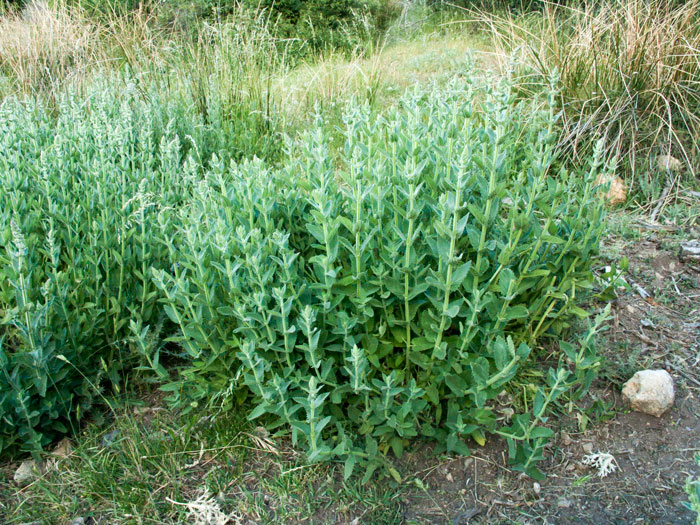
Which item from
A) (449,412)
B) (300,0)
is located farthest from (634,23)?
(300,0)

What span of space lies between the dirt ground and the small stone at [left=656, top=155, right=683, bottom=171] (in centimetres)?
195

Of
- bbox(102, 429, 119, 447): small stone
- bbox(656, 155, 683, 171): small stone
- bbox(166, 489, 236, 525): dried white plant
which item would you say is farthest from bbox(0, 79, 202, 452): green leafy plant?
bbox(656, 155, 683, 171): small stone

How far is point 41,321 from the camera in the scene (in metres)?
2.23

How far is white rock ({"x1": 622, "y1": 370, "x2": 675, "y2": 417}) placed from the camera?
2.32m

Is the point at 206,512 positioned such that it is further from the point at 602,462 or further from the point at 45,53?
the point at 45,53

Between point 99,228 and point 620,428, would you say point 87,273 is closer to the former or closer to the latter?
point 99,228

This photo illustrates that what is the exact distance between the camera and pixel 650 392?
2328 mm

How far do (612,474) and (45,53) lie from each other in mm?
7484

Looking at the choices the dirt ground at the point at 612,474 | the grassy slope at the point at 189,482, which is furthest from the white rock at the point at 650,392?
the grassy slope at the point at 189,482

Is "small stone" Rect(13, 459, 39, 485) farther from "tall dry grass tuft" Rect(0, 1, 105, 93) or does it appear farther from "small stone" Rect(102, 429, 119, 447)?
"tall dry grass tuft" Rect(0, 1, 105, 93)

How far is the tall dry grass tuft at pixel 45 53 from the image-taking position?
6520mm

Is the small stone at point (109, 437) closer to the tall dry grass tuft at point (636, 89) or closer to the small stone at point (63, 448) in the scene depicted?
the small stone at point (63, 448)

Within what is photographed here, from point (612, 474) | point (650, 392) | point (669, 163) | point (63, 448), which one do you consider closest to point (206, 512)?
point (63, 448)

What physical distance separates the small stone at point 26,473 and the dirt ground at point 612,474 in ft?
4.83
